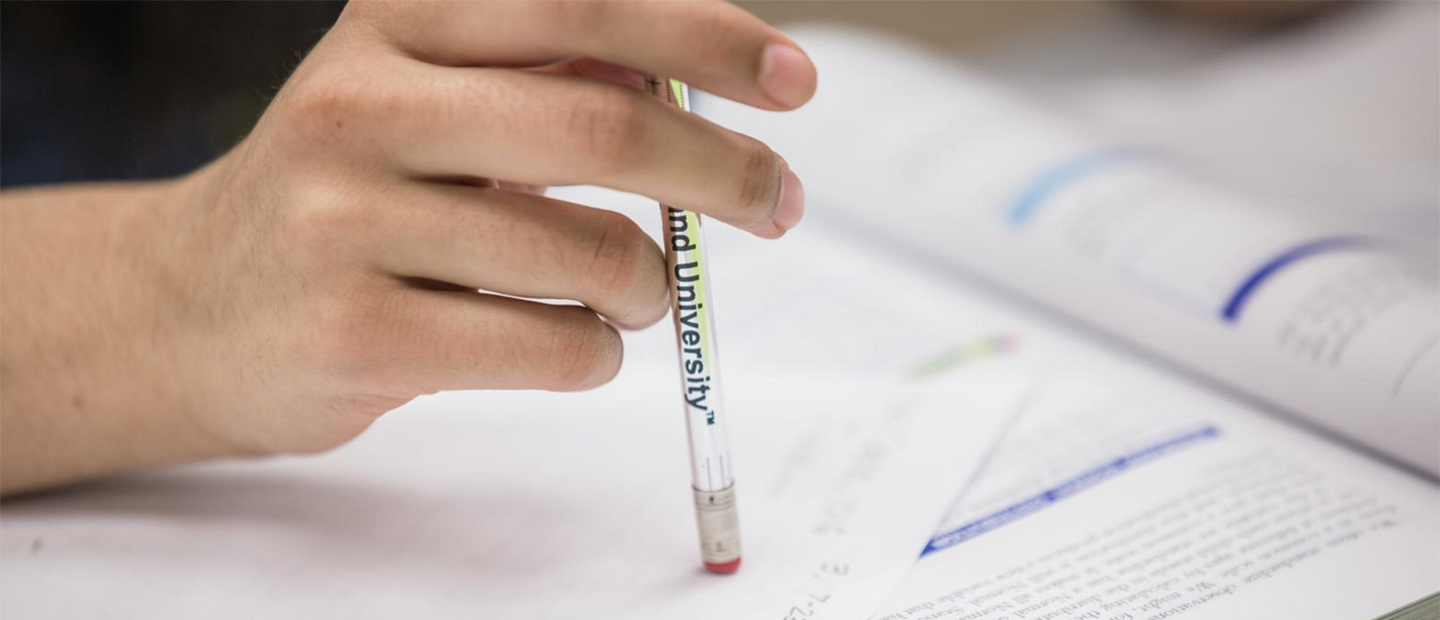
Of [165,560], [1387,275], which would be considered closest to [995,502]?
[1387,275]

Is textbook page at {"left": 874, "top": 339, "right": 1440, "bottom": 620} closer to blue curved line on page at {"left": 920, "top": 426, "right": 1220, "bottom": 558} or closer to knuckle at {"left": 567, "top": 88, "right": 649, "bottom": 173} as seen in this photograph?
blue curved line on page at {"left": 920, "top": 426, "right": 1220, "bottom": 558}

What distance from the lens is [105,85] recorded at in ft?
2.66

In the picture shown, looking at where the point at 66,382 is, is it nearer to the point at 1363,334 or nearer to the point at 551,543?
the point at 551,543

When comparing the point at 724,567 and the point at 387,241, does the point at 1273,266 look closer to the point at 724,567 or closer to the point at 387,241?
the point at 724,567

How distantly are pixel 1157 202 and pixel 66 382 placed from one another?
580mm

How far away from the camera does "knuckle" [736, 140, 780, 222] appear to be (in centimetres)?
35

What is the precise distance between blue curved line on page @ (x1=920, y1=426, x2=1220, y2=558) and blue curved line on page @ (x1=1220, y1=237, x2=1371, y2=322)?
0.23 ft

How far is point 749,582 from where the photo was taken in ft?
1.38

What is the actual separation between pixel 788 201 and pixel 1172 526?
215mm

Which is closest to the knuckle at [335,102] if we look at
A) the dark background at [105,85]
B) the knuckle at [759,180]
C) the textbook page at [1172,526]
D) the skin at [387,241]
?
the skin at [387,241]

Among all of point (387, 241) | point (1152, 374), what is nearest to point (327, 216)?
point (387, 241)

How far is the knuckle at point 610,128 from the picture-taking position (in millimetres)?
334

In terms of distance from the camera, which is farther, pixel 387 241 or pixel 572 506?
pixel 572 506

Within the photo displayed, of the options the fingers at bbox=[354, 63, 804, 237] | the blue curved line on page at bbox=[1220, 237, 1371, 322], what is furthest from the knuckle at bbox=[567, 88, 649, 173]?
the blue curved line on page at bbox=[1220, 237, 1371, 322]
